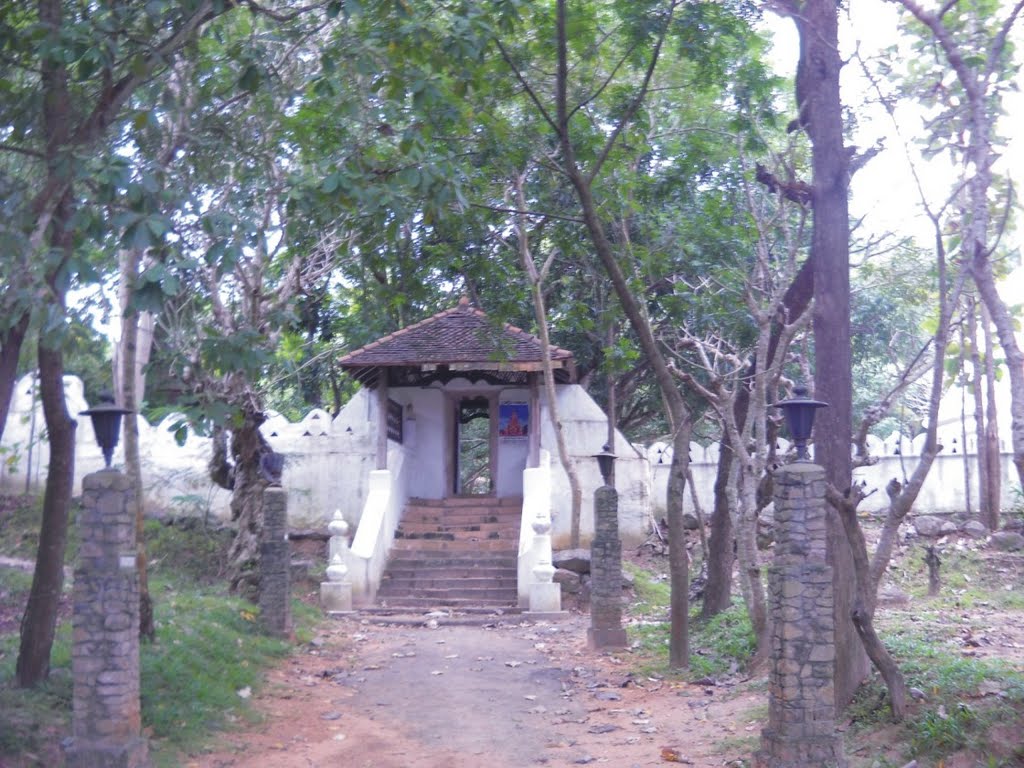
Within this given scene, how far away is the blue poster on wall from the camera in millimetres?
20578

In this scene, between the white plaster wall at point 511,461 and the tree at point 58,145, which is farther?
the white plaster wall at point 511,461

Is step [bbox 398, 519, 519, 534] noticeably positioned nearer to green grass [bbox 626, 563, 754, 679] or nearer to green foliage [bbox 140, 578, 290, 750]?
green grass [bbox 626, 563, 754, 679]

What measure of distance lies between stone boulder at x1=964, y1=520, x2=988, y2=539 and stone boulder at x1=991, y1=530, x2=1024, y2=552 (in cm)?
81

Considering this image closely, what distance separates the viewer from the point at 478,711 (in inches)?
412

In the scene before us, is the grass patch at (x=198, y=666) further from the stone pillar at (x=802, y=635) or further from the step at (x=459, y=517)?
the step at (x=459, y=517)

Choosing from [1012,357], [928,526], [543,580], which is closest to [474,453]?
[543,580]

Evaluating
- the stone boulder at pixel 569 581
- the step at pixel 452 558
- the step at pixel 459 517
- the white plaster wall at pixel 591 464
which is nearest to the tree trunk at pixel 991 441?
the white plaster wall at pixel 591 464

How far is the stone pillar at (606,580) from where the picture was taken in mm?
12992

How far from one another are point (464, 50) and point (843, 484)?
15.2 feet

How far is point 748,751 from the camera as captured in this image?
8.19 metres

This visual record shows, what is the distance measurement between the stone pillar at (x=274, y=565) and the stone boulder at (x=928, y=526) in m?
11.9

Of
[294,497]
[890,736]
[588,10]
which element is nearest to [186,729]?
[890,736]

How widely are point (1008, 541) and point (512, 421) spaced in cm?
915

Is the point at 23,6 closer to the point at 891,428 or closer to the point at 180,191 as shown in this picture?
the point at 180,191
